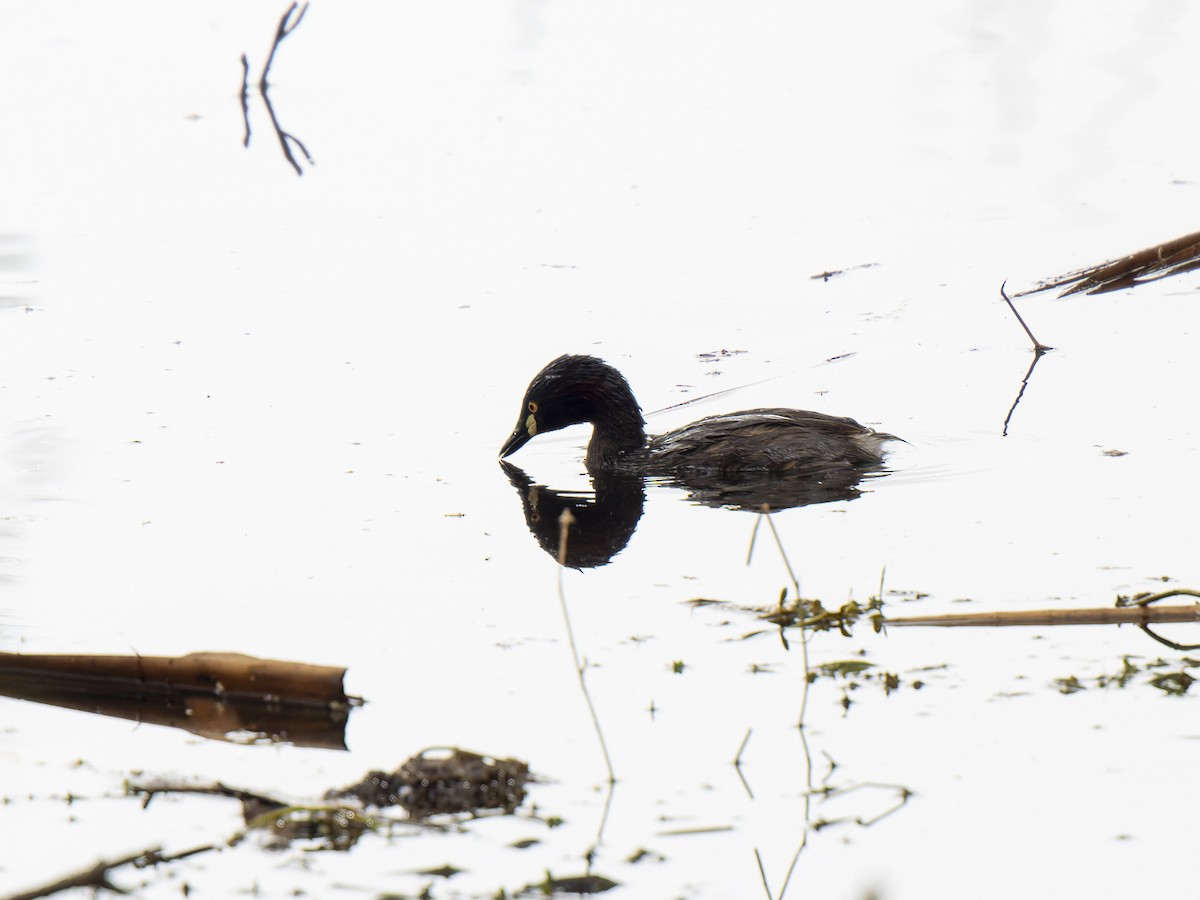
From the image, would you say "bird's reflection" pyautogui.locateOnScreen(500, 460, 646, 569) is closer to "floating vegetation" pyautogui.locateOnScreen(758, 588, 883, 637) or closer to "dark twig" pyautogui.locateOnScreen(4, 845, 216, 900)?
"floating vegetation" pyautogui.locateOnScreen(758, 588, 883, 637)

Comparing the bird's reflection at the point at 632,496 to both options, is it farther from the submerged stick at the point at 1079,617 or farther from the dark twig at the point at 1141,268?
the dark twig at the point at 1141,268

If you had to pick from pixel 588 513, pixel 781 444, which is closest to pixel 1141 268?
pixel 781 444

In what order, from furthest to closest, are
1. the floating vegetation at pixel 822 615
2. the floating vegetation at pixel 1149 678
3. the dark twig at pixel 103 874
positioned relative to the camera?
the floating vegetation at pixel 822 615 < the floating vegetation at pixel 1149 678 < the dark twig at pixel 103 874

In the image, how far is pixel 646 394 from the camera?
1113 centimetres

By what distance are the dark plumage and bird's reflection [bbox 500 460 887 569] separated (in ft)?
0.21

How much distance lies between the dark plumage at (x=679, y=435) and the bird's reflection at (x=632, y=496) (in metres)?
0.06

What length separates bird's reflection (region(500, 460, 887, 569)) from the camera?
847cm

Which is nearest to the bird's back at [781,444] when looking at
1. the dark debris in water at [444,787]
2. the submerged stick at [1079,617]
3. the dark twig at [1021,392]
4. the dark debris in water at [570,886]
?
the dark twig at [1021,392]

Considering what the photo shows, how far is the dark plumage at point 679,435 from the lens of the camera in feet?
30.8

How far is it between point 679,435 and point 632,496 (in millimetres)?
712

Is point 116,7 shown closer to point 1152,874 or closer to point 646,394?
point 646,394

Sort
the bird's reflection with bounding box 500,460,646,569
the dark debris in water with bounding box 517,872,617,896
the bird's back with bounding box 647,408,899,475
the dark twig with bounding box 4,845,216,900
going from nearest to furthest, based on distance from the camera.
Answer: the dark twig with bounding box 4,845,216,900 → the dark debris in water with bounding box 517,872,617,896 → the bird's reflection with bounding box 500,460,646,569 → the bird's back with bounding box 647,408,899,475

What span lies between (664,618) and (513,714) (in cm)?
115

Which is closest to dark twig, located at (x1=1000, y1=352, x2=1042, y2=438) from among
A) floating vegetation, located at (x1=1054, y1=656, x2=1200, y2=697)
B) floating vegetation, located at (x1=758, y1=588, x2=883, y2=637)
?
floating vegetation, located at (x1=758, y1=588, x2=883, y2=637)
